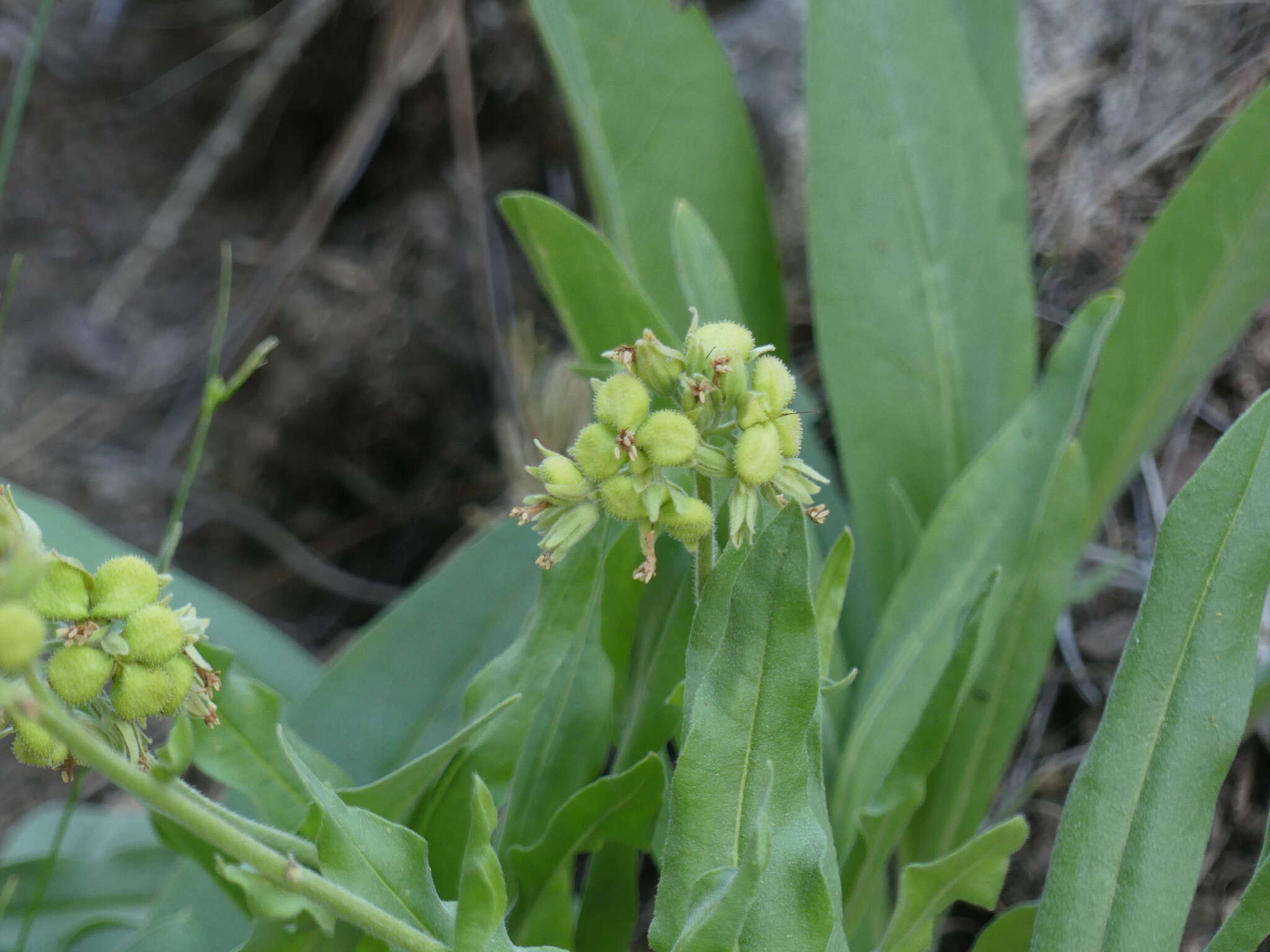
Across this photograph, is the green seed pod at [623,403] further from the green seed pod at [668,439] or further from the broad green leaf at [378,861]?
the broad green leaf at [378,861]

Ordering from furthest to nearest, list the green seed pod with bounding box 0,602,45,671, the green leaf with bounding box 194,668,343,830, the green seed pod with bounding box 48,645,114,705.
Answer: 1. the green leaf with bounding box 194,668,343,830
2. the green seed pod with bounding box 48,645,114,705
3. the green seed pod with bounding box 0,602,45,671

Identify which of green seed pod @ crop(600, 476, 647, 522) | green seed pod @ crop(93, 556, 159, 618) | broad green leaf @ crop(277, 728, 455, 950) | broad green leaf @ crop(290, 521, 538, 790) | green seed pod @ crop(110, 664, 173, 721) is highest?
green seed pod @ crop(600, 476, 647, 522)

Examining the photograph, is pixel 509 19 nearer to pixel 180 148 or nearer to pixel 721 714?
pixel 180 148

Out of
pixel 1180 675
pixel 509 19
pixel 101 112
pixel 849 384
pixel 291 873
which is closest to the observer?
pixel 291 873

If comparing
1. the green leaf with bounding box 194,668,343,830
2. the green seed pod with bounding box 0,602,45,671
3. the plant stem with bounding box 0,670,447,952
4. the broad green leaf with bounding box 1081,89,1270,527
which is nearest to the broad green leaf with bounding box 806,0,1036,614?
the broad green leaf with bounding box 1081,89,1270,527

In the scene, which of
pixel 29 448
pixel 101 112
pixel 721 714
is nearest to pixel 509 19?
pixel 101 112

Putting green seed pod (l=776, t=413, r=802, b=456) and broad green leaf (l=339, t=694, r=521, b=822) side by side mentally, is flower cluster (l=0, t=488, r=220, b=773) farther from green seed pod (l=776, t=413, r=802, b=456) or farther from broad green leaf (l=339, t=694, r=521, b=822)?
green seed pod (l=776, t=413, r=802, b=456)

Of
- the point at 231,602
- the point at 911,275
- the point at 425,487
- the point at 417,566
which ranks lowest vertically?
the point at 417,566
